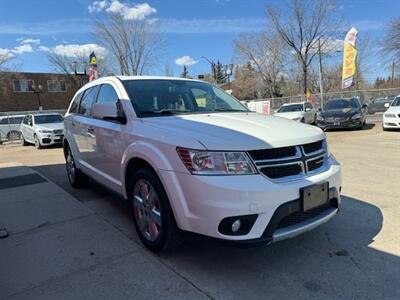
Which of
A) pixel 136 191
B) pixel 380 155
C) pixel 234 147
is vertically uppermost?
pixel 234 147

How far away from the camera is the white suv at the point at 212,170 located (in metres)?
2.90

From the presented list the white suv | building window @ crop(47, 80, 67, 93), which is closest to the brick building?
building window @ crop(47, 80, 67, 93)

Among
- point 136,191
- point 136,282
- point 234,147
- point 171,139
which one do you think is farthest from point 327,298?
point 136,191

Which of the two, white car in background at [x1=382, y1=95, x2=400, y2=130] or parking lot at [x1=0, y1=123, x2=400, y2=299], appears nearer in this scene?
parking lot at [x1=0, y1=123, x2=400, y2=299]

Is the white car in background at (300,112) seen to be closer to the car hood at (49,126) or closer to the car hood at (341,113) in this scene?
the car hood at (341,113)

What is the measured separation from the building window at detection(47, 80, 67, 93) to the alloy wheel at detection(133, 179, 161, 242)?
150 feet

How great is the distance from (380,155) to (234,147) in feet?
23.9

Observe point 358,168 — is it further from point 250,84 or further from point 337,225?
point 250,84

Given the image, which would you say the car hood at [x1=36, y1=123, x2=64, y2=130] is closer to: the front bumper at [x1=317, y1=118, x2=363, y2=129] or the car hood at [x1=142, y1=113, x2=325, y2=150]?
the front bumper at [x1=317, y1=118, x2=363, y2=129]

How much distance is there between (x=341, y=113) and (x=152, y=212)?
45.5 feet

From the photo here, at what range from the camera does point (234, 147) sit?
9.69 ft

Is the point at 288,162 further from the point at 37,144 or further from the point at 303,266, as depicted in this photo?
the point at 37,144

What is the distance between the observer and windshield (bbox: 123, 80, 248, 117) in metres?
4.10

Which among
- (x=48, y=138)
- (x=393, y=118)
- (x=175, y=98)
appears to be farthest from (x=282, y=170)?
(x=48, y=138)
